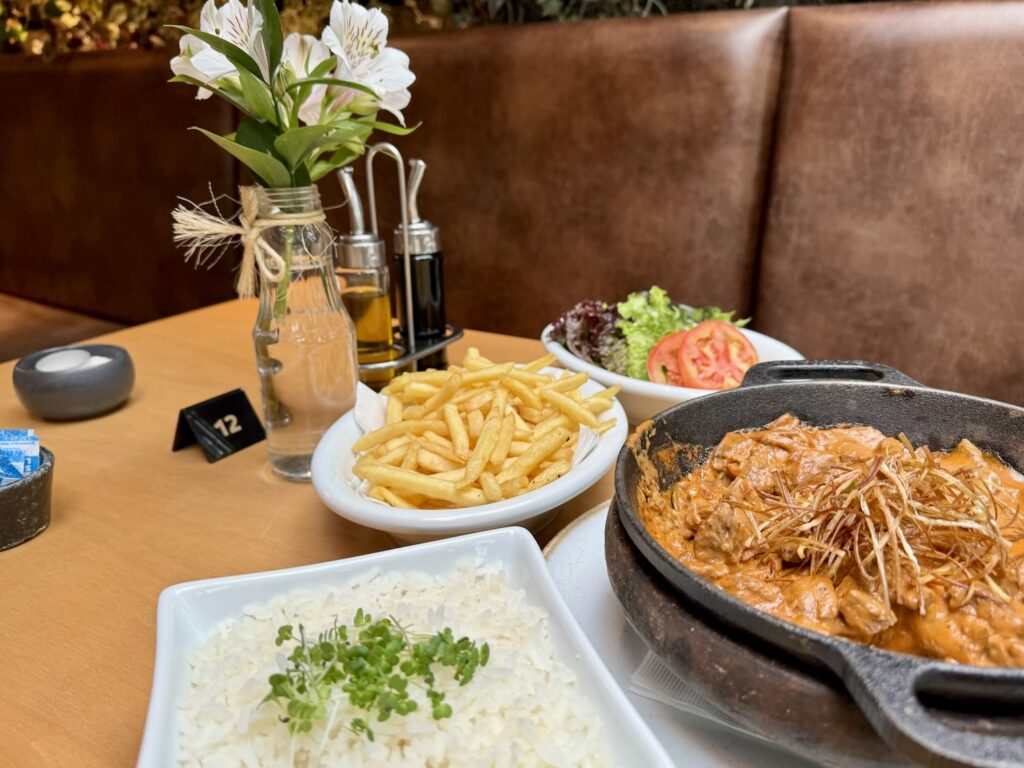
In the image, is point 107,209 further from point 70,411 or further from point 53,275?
point 70,411

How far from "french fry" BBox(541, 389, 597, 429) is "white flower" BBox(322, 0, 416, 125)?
23.5 inches

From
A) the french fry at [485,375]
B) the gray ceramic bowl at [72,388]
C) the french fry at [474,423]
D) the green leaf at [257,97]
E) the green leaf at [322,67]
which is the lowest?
the gray ceramic bowl at [72,388]

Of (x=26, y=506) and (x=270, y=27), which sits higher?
(x=270, y=27)

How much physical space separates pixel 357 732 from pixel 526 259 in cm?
229

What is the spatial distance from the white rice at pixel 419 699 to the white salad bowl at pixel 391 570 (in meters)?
0.01

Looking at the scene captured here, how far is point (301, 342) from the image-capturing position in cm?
134

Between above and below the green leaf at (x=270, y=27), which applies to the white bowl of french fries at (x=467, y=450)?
below

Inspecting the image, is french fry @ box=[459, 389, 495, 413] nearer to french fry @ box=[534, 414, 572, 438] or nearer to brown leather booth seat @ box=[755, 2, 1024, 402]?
french fry @ box=[534, 414, 572, 438]

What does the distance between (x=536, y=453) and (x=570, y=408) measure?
0.41 ft

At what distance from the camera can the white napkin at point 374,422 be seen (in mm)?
1175

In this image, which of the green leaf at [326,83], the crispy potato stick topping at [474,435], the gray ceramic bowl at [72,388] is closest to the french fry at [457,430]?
the crispy potato stick topping at [474,435]

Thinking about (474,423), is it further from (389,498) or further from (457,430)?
(389,498)

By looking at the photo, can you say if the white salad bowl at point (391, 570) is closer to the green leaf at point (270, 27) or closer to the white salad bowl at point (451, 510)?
the white salad bowl at point (451, 510)

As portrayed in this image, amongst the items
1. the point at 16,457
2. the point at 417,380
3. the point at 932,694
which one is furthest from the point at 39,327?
the point at 932,694
